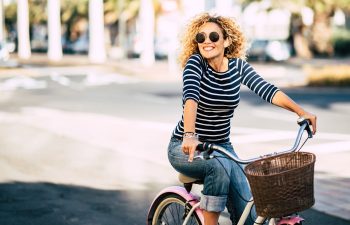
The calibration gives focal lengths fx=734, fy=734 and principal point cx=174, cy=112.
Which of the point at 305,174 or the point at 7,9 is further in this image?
the point at 7,9

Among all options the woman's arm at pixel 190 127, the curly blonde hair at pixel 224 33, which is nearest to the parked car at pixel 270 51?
the curly blonde hair at pixel 224 33

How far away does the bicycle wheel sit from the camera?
4574 millimetres

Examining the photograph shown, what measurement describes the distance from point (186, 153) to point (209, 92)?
1.36 ft

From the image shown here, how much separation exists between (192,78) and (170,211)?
112cm

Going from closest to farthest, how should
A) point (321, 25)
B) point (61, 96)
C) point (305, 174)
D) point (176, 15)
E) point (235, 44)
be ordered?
point (305, 174) → point (235, 44) → point (61, 96) → point (176, 15) → point (321, 25)

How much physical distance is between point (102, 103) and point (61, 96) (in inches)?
106

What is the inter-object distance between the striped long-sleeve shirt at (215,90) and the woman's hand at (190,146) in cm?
27

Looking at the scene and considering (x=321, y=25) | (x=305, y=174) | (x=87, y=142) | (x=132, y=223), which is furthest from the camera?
(x=321, y=25)

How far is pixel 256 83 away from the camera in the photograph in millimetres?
4195

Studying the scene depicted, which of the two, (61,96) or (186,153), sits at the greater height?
(186,153)

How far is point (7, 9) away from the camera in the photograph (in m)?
101

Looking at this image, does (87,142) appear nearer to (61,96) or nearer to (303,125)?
(303,125)

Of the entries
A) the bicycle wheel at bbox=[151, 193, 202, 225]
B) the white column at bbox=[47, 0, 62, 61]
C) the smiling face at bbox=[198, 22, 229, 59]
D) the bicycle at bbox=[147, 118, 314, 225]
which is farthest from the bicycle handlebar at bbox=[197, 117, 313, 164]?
the white column at bbox=[47, 0, 62, 61]

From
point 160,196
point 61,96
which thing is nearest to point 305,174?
point 160,196
